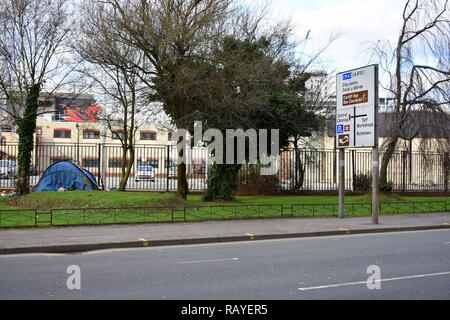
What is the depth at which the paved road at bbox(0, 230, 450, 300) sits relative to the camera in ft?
23.5

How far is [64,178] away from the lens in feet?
81.2

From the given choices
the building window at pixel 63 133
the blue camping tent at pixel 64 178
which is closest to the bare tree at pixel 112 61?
the blue camping tent at pixel 64 178

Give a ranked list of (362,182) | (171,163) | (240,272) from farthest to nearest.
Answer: (171,163) → (362,182) → (240,272)

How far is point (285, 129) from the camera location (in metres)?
25.1

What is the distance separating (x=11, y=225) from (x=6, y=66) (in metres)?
11.3

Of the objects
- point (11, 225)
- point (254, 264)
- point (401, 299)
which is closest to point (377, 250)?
point (254, 264)

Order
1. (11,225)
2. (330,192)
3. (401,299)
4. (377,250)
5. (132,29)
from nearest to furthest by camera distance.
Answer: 1. (401,299)
2. (377,250)
3. (11,225)
4. (132,29)
5. (330,192)

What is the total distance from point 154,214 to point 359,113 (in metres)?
8.81

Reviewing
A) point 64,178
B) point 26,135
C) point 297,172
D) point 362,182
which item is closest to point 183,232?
point 26,135

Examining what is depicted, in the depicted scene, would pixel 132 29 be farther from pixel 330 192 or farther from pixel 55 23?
pixel 330 192

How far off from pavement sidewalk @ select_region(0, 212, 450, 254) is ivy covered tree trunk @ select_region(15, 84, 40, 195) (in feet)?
31.1

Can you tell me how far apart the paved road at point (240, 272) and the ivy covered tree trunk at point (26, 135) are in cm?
1303

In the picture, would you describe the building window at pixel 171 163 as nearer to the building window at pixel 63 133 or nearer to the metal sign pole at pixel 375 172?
the metal sign pole at pixel 375 172

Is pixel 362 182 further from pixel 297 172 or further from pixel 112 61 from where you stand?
pixel 112 61
